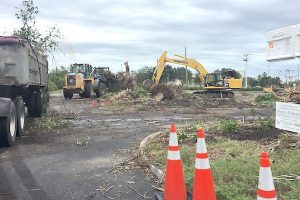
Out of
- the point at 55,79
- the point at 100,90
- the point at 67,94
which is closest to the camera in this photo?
the point at 67,94

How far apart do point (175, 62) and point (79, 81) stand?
7.48m

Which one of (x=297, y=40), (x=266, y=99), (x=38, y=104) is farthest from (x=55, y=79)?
(x=297, y=40)

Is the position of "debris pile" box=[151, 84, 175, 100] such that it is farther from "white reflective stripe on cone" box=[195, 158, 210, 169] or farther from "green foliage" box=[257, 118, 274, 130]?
"white reflective stripe on cone" box=[195, 158, 210, 169]

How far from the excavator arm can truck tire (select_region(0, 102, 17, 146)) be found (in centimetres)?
2273

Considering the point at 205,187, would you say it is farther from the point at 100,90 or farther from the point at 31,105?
the point at 100,90

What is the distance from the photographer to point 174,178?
20.1 feet

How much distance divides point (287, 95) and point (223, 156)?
367 cm

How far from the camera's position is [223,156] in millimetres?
8508

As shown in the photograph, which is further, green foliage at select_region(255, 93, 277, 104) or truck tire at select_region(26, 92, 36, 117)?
green foliage at select_region(255, 93, 277, 104)

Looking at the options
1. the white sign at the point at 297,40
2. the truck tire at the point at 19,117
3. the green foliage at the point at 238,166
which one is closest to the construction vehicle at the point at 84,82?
the truck tire at the point at 19,117

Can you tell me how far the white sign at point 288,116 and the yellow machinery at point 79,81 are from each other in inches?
1060

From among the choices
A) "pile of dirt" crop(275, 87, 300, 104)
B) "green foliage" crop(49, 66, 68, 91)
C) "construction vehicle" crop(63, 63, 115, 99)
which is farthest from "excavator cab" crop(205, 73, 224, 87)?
"pile of dirt" crop(275, 87, 300, 104)

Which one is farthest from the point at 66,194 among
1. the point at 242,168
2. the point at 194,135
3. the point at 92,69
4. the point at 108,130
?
the point at 92,69

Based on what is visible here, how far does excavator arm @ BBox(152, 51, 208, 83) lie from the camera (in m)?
34.7
